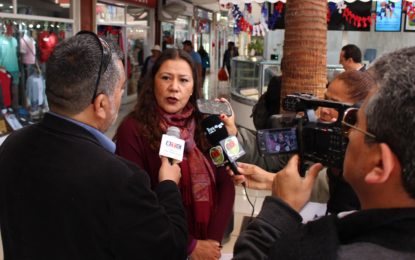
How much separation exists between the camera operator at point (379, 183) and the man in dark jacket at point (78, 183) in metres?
0.53

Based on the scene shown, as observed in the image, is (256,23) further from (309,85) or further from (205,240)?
(205,240)

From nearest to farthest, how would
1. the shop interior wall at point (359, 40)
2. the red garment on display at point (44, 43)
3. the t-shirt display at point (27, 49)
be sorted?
the t-shirt display at point (27, 49), the red garment on display at point (44, 43), the shop interior wall at point (359, 40)

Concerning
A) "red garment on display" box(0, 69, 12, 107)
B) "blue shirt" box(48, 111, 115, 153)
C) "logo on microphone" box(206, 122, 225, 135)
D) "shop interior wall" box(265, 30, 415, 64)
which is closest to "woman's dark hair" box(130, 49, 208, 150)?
"logo on microphone" box(206, 122, 225, 135)

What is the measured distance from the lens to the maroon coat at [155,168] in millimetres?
2201

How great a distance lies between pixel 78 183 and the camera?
1.35m

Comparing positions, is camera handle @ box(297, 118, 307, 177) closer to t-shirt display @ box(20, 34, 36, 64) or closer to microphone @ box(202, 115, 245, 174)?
microphone @ box(202, 115, 245, 174)

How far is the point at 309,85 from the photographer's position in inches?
134

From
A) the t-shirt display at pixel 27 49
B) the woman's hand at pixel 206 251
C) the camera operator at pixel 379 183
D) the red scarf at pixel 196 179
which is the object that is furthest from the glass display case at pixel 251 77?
the camera operator at pixel 379 183

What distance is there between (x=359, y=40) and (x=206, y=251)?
36.0 ft

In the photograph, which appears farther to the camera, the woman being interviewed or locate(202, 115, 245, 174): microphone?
the woman being interviewed

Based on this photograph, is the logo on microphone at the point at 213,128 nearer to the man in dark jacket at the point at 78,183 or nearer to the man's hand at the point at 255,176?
the man's hand at the point at 255,176

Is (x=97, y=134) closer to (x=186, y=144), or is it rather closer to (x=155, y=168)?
(x=155, y=168)

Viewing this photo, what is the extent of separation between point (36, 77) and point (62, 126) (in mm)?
6529

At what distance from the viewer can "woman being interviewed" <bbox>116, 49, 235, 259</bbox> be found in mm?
2213
